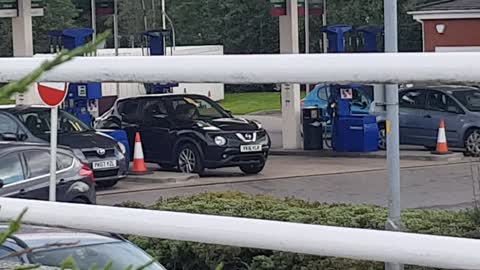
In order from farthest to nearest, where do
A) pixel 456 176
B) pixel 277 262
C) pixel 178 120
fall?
pixel 178 120, pixel 456 176, pixel 277 262

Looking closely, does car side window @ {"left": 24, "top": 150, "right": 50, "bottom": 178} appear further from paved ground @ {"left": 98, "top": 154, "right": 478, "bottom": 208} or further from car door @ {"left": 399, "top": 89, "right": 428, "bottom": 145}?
car door @ {"left": 399, "top": 89, "right": 428, "bottom": 145}

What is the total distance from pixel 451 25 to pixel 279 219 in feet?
81.6

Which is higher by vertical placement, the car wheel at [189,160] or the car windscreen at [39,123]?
the car windscreen at [39,123]

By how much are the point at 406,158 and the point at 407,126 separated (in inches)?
52.6

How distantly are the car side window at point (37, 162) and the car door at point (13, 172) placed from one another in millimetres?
84

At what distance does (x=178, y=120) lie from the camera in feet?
76.4

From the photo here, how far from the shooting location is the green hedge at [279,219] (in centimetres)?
781

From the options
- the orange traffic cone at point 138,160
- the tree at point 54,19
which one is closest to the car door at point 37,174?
the orange traffic cone at point 138,160

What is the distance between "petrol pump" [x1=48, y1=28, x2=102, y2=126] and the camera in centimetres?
2339

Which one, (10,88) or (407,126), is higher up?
(10,88)

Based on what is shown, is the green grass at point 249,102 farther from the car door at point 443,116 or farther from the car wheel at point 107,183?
the car wheel at point 107,183

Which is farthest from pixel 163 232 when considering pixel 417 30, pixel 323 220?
pixel 417 30

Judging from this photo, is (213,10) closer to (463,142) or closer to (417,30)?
(417,30)

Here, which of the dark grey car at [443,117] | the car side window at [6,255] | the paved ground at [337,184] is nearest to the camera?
the car side window at [6,255]
